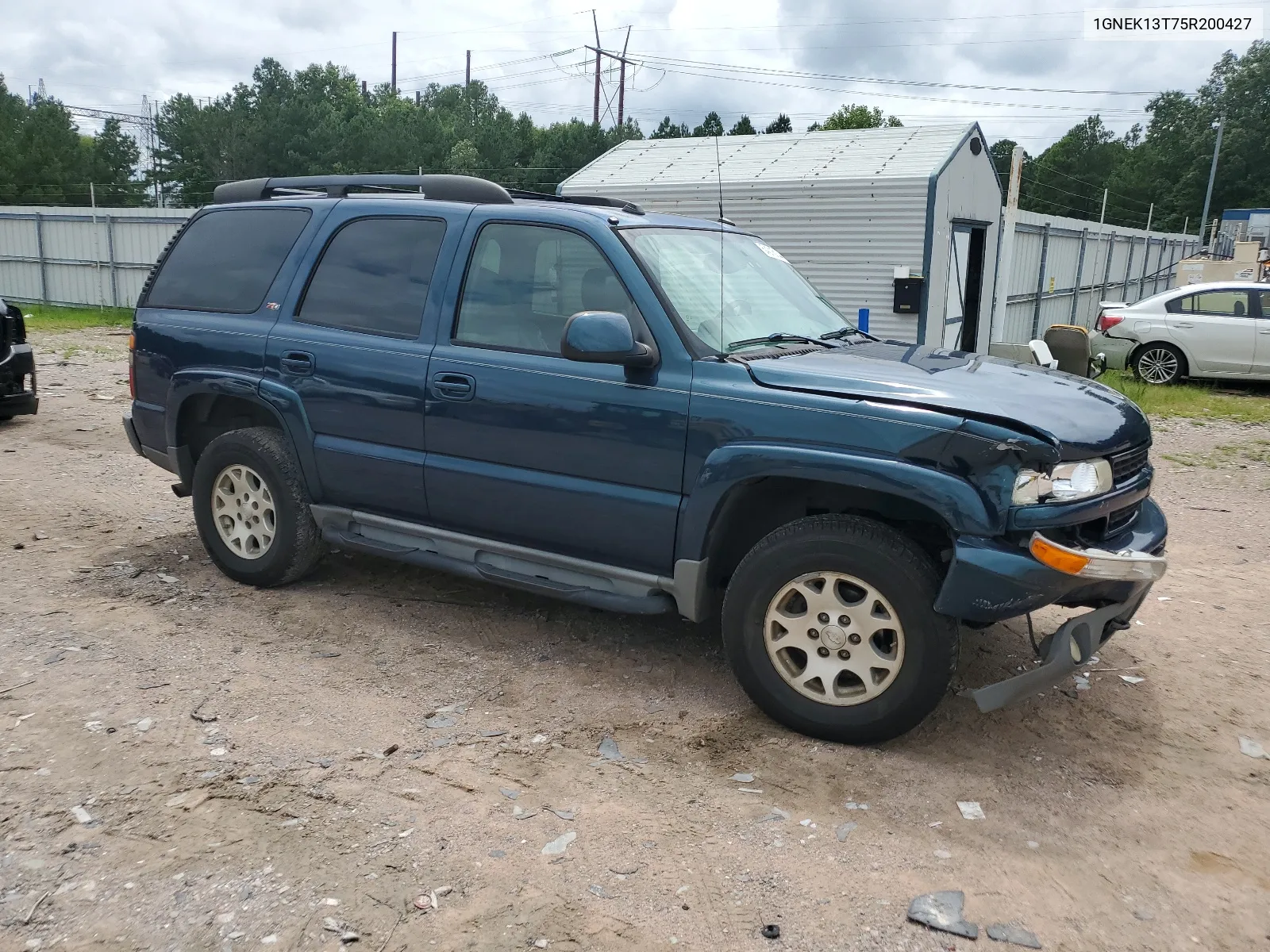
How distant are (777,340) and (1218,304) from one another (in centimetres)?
1225

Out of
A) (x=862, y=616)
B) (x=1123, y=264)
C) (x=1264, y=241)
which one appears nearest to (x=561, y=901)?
(x=862, y=616)

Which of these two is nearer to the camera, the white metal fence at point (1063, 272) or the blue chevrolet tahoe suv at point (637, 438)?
the blue chevrolet tahoe suv at point (637, 438)

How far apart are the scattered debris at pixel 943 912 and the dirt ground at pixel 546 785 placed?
3 cm

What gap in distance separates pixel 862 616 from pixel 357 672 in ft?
6.97

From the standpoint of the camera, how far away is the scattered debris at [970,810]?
10.8 feet

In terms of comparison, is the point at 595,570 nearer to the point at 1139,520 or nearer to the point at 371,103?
the point at 1139,520

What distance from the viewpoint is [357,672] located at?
432cm

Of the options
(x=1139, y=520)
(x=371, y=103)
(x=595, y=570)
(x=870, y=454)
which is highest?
(x=371, y=103)

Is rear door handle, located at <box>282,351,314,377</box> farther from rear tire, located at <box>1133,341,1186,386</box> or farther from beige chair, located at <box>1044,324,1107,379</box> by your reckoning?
rear tire, located at <box>1133,341,1186,386</box>

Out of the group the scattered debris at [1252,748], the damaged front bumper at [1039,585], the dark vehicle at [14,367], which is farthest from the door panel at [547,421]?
the dark vehicle at [14,367]

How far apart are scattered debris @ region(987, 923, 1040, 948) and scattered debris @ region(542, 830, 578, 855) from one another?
1.20m

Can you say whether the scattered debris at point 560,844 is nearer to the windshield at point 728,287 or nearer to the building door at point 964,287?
the windshield at point 728,287

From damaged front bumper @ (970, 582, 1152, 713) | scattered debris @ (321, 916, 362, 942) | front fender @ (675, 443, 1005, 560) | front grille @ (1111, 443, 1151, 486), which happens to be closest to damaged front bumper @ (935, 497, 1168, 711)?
damaged front bumper @ (970, 582, 1152, 713)

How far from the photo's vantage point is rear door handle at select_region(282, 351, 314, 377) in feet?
15.6
